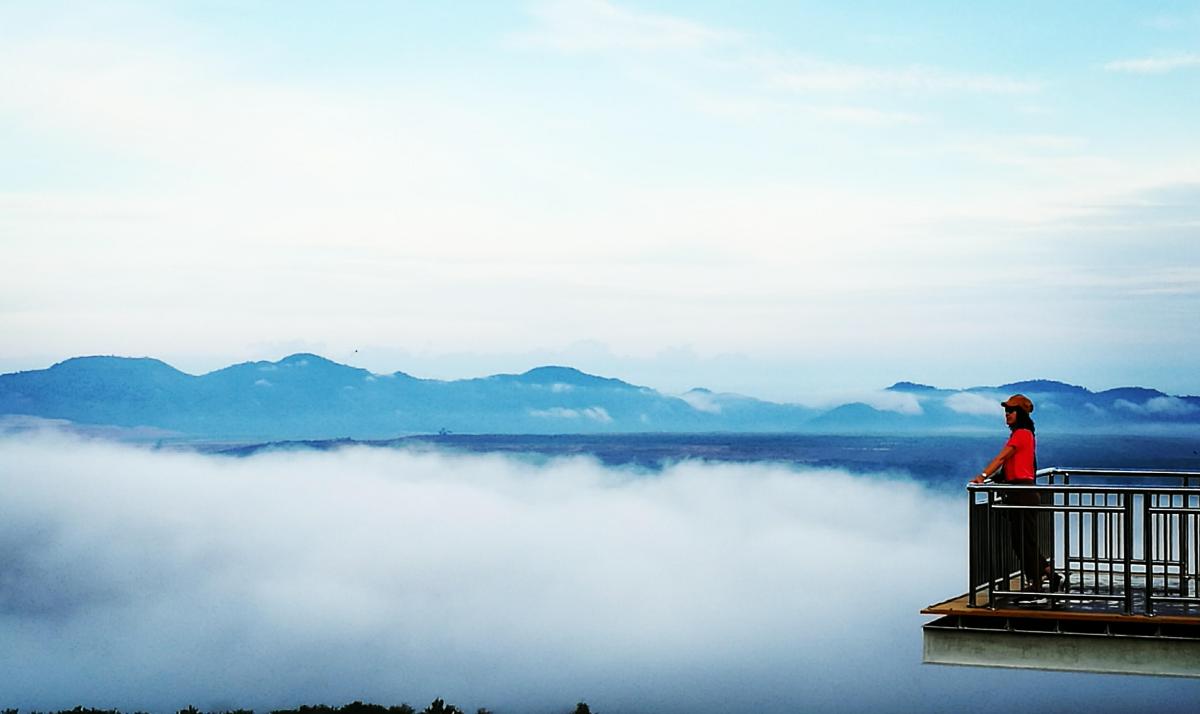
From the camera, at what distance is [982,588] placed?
15.2 metres

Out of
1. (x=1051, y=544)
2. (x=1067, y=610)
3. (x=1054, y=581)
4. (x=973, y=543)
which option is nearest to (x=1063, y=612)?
(x=1067, y=610)

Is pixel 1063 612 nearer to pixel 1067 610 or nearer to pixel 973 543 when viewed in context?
pixel 1067 610

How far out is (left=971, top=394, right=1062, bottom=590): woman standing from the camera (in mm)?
15039

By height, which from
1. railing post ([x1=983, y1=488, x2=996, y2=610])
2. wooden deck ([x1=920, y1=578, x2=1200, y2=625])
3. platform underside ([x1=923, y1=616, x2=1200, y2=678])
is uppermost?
railing post ([x1=983, y1=488, x2=996, y2=610])

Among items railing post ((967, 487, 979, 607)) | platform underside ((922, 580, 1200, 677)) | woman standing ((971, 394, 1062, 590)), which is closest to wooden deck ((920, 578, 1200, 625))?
platform underside ((922, 580, 1200, 677))

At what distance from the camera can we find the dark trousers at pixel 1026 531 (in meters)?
14.9

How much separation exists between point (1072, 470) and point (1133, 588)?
3618 millimetres

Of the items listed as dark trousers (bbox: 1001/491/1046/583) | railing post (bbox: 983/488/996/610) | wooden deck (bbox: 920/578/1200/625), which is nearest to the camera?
wooden deck (bbox: 920/578/1200/625)

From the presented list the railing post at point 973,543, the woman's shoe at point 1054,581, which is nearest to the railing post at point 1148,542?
the woman's shoe at point 1054,581

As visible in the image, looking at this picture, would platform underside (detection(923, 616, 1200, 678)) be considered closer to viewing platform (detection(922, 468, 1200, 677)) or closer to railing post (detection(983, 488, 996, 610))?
viewing platform (detection(922, 468, 1200, 677))

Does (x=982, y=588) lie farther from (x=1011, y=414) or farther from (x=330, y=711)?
(x=330, y=711)

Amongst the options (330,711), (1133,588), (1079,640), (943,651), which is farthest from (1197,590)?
(330,711)

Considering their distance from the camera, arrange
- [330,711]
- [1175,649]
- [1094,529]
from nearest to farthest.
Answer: [1175,649], [1094,529], [330,711]

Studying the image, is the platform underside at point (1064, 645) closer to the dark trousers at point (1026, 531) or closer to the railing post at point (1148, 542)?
the railing post at point (1148, 542)
